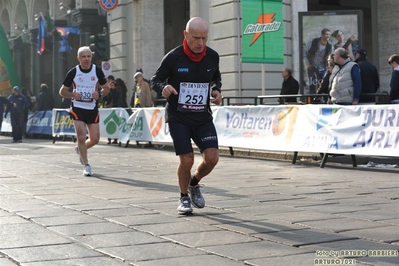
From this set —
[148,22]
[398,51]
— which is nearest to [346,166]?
[398,51]

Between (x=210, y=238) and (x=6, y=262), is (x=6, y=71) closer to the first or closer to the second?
(x=210, y=238)

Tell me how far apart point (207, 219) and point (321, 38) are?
10.9 meters

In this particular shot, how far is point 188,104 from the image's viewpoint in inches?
312

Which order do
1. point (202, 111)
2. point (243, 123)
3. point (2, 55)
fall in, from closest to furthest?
point (202, 111) → point (243, 123) → point (2, 55)

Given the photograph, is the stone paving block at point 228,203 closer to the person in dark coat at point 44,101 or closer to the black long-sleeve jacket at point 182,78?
the black long-sleeve jacket at point 182,78

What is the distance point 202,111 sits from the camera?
8008mm

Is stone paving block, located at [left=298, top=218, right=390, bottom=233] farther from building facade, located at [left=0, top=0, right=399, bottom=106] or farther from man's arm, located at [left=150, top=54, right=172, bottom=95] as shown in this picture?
building facade, located at [left=0, top=0, right=399, bottom=106]

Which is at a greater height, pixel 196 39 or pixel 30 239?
pixel 196 39

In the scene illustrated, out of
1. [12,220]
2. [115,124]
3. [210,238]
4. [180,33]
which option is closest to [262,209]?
[210,238]

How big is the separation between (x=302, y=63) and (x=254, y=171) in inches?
216

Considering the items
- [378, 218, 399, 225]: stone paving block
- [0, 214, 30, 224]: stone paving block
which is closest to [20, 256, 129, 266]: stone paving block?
[0, 214, 30, 224]: stone paving block

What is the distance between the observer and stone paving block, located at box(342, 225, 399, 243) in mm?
6406

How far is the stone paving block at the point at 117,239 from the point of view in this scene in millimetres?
6270

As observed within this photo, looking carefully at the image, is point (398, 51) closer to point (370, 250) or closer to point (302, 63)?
point (302, 63)
